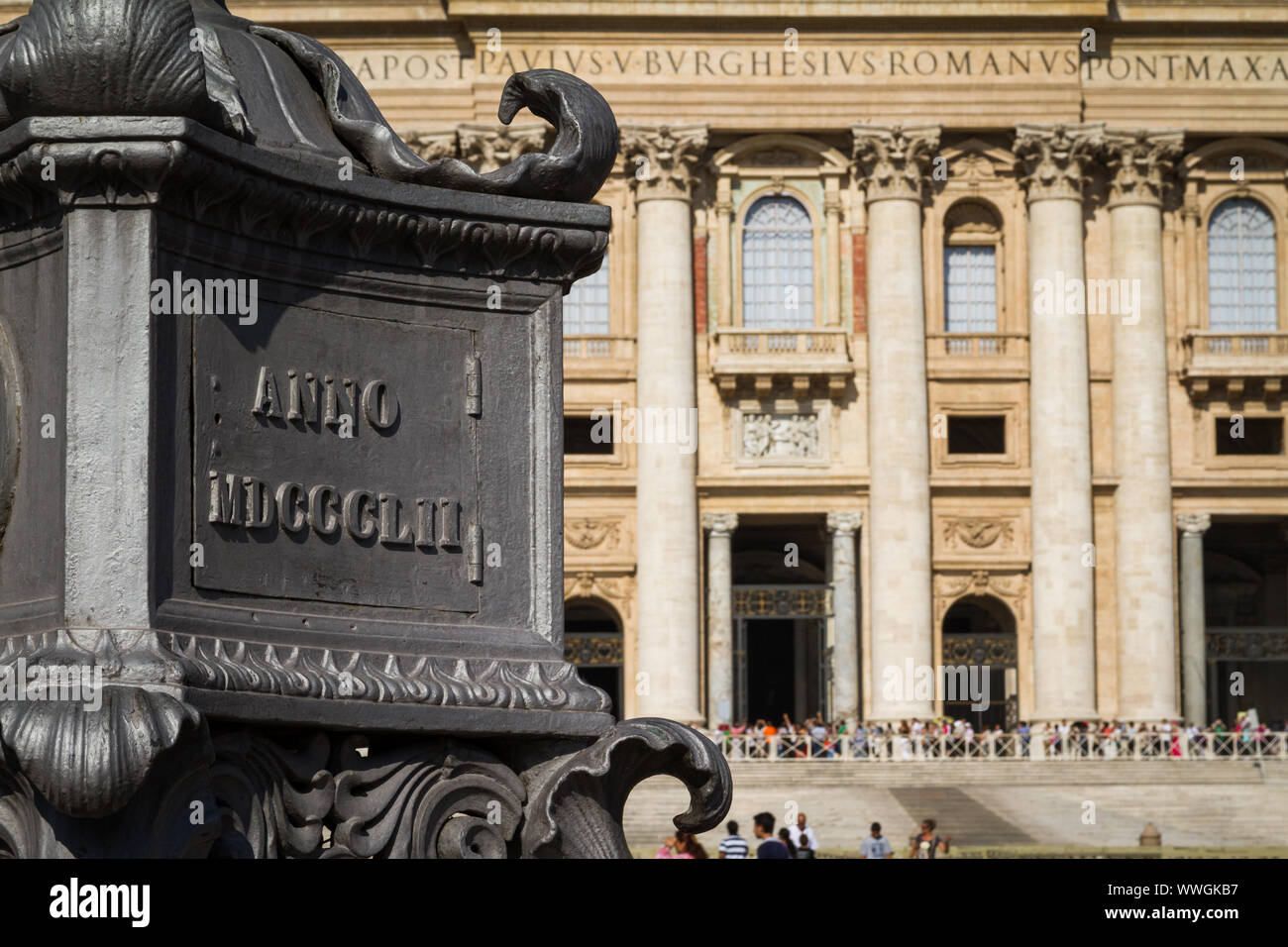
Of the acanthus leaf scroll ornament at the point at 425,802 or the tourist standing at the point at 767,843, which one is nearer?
the acanthus leaf scroll ornament at the point at 425,802

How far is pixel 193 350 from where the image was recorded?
4.41 meters

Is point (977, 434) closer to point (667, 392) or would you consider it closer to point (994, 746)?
point (667, 392)

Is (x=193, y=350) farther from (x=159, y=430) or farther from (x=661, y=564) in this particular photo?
(x=661, y=564)

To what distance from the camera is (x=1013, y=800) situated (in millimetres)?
31125

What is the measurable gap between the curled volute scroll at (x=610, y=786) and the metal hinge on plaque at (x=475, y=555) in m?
0.42

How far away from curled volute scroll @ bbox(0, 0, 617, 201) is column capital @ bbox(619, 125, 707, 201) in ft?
121

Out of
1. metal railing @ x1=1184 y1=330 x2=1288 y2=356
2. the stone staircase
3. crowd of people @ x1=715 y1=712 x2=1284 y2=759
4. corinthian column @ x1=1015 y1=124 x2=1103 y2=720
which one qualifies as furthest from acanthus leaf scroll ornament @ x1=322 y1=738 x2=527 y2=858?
metal railing @ x1=1184 y1=330 x2=1288 y2=356

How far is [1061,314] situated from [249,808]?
126ft

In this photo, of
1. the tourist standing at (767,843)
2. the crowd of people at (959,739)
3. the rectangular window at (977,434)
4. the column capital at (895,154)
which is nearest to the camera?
the tourist standing at (767,843)

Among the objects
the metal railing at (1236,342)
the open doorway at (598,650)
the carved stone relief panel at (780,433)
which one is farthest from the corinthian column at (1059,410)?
the open doorway at (598,650)

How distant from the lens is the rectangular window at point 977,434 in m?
43.3

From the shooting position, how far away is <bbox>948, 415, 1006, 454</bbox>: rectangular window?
43.3m

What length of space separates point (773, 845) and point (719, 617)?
27.1 metres

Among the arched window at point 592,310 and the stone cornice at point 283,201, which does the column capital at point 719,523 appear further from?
the stone cornice at point 283,201
